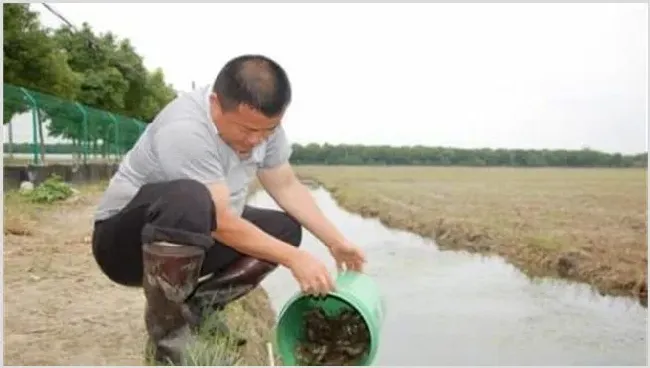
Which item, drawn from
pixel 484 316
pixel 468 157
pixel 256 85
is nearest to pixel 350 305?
pixel 256 85

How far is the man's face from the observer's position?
1.22m

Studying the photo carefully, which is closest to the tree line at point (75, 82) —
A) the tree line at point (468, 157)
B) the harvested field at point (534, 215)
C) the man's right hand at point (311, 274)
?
the harvested field at point (534, 215)

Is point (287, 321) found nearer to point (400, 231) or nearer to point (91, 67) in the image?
point (91, 67)

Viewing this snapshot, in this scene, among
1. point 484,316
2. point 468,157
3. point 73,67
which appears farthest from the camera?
point 73,67

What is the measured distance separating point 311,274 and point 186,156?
278 mm

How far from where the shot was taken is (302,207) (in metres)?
1.53

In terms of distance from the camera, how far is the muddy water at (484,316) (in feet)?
7.15

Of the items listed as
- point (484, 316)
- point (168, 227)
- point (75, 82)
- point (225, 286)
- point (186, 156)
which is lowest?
point (484, 316)

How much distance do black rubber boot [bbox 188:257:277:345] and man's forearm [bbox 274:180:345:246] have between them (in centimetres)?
11

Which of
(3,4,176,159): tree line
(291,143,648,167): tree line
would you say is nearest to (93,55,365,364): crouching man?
(291,143,648,167): tree line

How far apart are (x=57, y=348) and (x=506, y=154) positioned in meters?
1.81

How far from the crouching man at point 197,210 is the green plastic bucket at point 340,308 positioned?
54 mm

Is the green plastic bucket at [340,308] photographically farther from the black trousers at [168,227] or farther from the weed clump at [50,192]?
the weed clump at [50,192]

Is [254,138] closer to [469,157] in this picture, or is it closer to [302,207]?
[302,207]
